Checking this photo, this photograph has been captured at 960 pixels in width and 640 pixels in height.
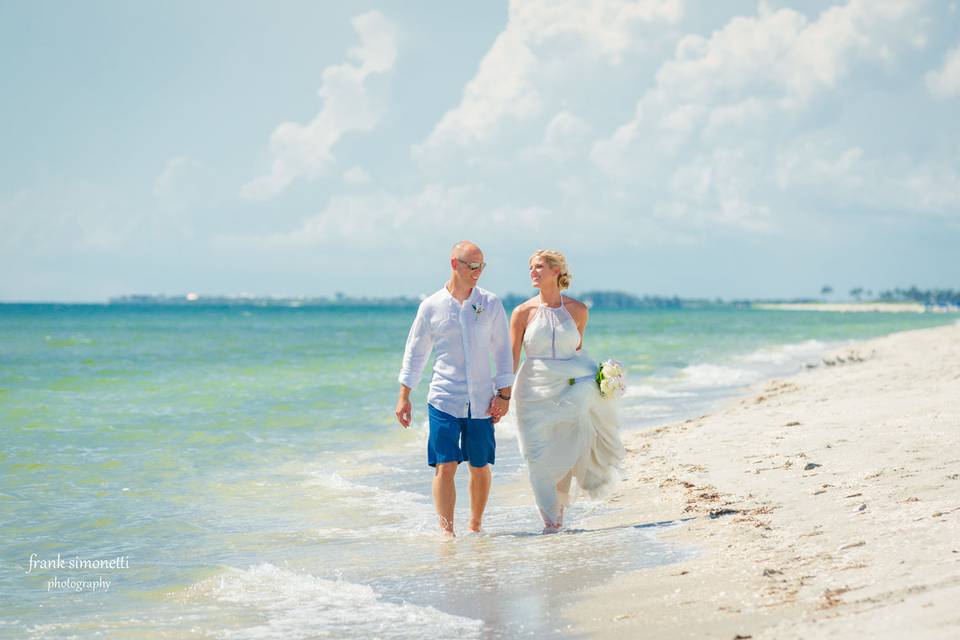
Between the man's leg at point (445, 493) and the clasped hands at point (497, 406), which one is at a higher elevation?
the clasped hands at point (497, 406)

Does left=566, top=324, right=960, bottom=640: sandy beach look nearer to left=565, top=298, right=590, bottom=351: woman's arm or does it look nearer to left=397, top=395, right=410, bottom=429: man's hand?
left=565, top=298, right=590, bottom=351: woman's arm

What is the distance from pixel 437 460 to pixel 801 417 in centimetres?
584

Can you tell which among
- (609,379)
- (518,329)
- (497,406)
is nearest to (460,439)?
(497,406)

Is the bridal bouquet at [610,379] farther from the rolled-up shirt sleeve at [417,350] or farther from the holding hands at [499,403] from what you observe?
the rolled-up shirt sleeve at [417,350]

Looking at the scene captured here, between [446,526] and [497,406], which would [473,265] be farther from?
[446,526]

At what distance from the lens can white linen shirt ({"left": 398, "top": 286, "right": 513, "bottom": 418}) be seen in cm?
704

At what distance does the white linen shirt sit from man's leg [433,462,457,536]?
44 centimetres

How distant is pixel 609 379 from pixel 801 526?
1.82 metres

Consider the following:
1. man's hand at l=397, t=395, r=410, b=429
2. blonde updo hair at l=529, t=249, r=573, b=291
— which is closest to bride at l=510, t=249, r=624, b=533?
blonde updo hair at l=529, t=249, r=573, b=291

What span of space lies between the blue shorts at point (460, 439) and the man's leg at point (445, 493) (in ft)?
0.23

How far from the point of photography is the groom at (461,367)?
7.04 metres

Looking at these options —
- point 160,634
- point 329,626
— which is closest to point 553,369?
point 329,626

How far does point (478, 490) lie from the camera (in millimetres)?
7332

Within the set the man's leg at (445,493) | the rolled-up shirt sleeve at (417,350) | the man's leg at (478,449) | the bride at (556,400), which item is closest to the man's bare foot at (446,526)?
the man's leg at (445,493)
